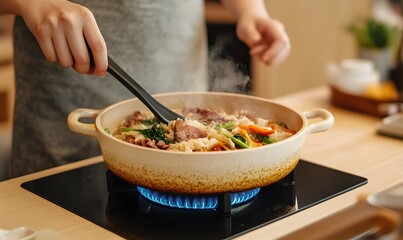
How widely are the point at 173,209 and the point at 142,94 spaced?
0.84 feet

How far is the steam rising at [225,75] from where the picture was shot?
1527 mm

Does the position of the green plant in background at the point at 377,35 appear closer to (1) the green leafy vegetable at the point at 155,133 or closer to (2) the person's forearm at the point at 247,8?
(2) the person's forearm at the point at 247,8

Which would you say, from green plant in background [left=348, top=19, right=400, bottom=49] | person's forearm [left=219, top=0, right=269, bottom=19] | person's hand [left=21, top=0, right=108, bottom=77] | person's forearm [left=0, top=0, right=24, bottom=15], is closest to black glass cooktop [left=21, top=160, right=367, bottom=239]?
person's hand [left=21, top=0, right=108, bottom=77]

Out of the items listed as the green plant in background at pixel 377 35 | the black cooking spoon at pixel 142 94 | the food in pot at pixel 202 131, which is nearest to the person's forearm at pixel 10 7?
the black cooking spoon at pixel 142 94

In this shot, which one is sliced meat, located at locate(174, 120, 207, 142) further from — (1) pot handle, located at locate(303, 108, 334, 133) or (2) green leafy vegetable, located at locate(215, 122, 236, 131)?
(1) pot handle, located at locate(303, 108, 334, 133)

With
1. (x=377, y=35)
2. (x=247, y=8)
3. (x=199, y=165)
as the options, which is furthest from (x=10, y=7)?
(x=377, y=35)

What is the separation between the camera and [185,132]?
3.86ft

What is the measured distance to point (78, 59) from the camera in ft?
3.86

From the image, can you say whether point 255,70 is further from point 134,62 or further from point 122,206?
point 122,206

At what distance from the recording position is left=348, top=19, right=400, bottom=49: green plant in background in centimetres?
229

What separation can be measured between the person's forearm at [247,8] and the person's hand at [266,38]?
0.04m

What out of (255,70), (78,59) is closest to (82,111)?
(78,59)

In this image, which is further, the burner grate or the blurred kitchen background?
the blurred kitchen background

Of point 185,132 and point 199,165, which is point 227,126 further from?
point 199,165
